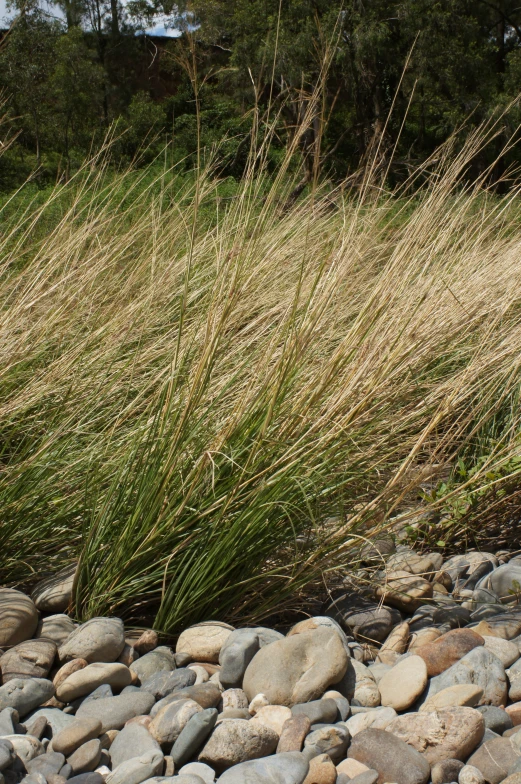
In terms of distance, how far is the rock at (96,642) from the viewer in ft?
5.54

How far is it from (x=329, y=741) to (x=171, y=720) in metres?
0.30

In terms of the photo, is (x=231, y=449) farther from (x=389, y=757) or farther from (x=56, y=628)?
(x=389, y=757)

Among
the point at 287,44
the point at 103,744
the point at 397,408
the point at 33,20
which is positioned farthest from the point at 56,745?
the point at 33,20

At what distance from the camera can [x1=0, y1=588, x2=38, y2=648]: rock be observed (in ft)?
5.77

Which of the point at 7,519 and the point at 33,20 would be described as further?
the point at 33,20

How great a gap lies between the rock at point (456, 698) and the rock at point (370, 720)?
7 cm

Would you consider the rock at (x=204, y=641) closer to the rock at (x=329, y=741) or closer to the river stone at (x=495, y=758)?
the rock at (x=329, y=741)

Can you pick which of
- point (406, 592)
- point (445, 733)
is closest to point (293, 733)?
point (445, 733)

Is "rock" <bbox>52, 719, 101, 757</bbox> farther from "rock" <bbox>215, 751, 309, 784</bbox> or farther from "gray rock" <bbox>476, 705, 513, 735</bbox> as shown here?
"gray rock" <bbox>476, 705, 513, 735</bbox>

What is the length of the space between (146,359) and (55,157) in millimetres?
10024

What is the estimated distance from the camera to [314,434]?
73.8 inches

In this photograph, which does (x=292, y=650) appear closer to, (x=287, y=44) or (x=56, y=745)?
(x=56, y=745)

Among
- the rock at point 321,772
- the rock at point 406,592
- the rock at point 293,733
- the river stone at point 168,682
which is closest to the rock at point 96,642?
the river stone at point 168,682

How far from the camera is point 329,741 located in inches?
56.4
